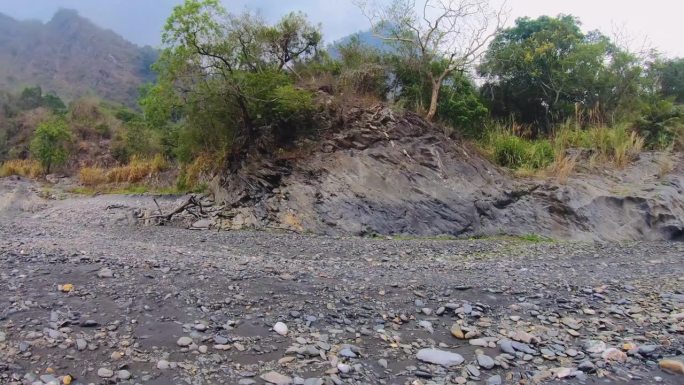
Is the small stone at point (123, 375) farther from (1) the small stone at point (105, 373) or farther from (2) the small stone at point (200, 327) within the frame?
(2) the small stone at point (200, 327)

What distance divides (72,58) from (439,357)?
60.9m

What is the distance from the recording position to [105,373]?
3.27 metres

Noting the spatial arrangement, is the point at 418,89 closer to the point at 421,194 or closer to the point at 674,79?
the point at 421,194

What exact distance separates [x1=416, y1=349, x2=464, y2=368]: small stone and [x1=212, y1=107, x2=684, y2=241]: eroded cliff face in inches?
278

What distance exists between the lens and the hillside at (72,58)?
45.5 meters

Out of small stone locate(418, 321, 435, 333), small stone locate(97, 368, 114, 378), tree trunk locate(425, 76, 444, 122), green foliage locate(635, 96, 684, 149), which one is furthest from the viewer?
green foliage locate(635, 96, 684, 149)

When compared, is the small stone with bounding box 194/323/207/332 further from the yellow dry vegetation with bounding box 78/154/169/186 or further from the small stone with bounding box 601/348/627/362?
the yellow dry vegetation with bounding box 78/154/169/186

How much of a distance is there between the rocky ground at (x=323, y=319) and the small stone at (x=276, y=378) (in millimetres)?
14

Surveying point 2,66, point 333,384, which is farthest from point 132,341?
point 2,66

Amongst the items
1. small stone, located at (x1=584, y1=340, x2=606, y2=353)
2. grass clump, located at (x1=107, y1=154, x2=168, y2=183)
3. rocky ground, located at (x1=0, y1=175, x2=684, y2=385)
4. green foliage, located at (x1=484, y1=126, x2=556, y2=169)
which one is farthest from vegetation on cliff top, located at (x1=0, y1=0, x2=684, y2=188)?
small stone, located at (x1=584, y1=340, x2=606, y2=353)

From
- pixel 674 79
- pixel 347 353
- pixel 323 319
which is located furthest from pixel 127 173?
pixel 674 79

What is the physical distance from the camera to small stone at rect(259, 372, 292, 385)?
3.34m

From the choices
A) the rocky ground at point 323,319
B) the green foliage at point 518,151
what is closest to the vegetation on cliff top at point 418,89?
the green foliage at point 518,151

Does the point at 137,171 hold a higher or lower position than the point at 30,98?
lower
